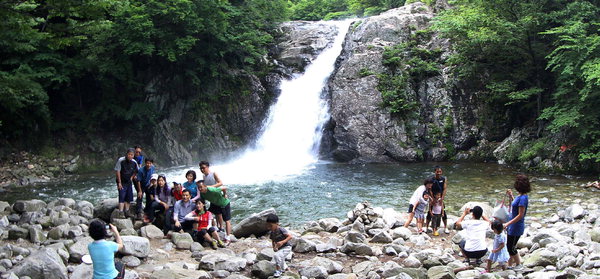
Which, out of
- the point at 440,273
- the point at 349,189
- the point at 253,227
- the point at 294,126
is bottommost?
the point at 349,189

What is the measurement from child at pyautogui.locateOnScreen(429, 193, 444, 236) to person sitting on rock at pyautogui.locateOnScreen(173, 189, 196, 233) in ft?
17.6

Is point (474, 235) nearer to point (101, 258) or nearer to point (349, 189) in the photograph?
point (101, 258)

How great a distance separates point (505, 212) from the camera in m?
7.27

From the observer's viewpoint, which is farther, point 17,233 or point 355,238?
point 17,233

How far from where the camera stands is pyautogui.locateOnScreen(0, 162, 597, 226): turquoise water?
44.9 feet

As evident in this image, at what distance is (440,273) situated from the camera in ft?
22.5

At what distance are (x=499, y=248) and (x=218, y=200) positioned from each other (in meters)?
5.69

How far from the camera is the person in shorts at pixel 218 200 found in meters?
9.45

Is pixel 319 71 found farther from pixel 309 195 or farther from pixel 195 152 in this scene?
pixel 309 195

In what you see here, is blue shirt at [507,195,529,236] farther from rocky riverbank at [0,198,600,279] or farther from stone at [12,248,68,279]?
stone at [12,248,68,279]

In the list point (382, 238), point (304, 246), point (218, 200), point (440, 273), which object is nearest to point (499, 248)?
point (440, 273)

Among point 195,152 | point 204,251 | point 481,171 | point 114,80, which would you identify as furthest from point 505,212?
point 114,80

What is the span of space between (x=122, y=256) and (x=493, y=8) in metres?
18.8

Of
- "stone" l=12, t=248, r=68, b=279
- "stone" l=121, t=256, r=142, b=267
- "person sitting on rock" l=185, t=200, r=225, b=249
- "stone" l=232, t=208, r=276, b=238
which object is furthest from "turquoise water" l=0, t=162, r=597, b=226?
"stone" l=12, t=248, r=68, b=279
